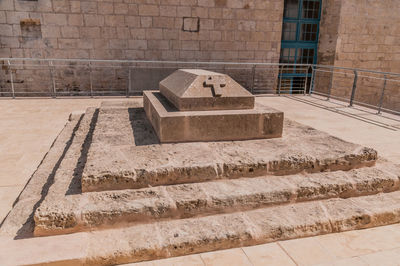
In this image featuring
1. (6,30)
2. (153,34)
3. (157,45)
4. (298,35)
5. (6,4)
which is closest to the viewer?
(6,4)

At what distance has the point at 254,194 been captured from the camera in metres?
2.59

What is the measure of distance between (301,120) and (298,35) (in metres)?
5.30

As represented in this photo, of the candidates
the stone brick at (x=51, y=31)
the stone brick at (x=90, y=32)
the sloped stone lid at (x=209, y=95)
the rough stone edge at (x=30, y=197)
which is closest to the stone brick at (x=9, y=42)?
the stone brick at (x=51, y=31)

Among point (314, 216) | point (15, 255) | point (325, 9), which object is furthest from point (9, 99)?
point (325, 9)

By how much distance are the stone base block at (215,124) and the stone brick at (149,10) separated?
5.25 m

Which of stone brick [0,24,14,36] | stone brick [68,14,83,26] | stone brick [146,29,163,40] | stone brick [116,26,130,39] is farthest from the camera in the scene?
stone brick [146,29,163,40]

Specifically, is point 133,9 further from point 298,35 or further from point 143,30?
point 298,35

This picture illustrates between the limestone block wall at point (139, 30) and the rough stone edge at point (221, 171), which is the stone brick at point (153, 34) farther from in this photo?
the rough stone edge at point (221, 171)

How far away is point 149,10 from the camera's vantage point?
317 inches

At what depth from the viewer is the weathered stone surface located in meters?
2.59

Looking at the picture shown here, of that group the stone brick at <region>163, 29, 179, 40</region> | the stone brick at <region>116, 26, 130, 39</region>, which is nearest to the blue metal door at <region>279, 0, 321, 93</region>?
the stone brick at <region>163, 29, 179, 40</region>

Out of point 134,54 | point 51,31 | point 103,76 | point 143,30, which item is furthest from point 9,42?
point 143,30

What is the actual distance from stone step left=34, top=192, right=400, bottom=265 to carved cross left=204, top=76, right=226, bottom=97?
1561 mm

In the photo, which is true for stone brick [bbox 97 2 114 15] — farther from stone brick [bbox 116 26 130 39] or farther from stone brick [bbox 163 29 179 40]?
stone brick [bbox 163 29 179 40]
